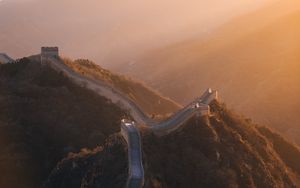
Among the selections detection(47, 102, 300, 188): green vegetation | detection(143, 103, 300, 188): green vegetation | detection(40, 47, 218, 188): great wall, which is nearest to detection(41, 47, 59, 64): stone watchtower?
detection(40, 47, 218, 188): great wall

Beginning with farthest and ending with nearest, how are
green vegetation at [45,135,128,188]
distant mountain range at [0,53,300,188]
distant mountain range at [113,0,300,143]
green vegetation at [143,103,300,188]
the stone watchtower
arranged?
distant mountain range at [113,0,300,143]
the stone watchtower
distant mountain range at [0,53,300,188]
green vegetation at [143,103,300,188]
green vegetation at [45,135,128,188]

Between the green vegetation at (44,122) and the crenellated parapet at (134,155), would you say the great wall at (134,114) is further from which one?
the green vegetation at (44,122)

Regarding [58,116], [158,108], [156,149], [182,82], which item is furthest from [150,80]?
[156,149]

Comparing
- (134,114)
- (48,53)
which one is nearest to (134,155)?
(134,114)

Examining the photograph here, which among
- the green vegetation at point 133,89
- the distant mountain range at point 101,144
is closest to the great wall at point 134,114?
the distant mountain range at point 101,144

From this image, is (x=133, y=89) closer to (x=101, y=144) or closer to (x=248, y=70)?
(x=101, y=144)

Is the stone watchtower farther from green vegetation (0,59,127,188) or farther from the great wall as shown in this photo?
green vegetation (0,59,127,188)

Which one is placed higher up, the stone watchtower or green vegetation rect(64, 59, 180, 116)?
the stone watchtower
